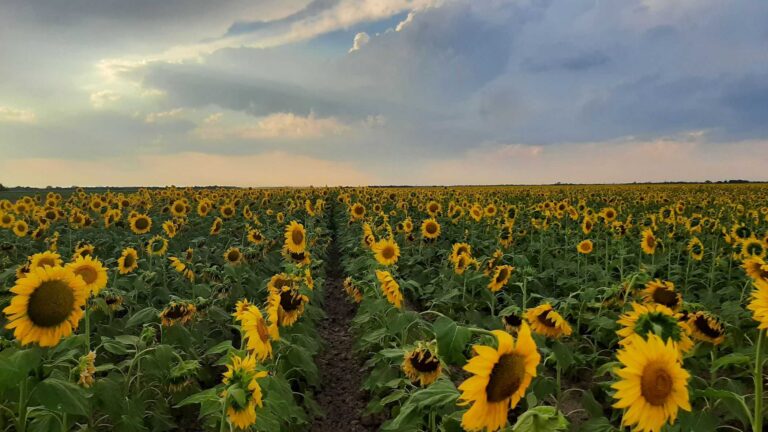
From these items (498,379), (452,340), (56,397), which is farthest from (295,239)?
(498,379)

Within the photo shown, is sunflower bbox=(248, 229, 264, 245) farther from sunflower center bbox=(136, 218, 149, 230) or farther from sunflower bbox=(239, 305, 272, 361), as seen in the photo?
sunflower bbox=(239, 305, 272, 361)

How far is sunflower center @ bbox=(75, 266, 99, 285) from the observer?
186 inches

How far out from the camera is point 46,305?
327cm

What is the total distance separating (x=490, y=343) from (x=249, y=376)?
1.26 metres

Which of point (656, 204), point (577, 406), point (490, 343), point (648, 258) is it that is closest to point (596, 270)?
point (648, 258)

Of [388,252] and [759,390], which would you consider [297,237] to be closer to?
[388,252]

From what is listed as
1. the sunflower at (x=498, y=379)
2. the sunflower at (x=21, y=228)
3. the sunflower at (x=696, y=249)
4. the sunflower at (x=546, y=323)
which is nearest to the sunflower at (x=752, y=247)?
the sunflower at (x=696, y=249)

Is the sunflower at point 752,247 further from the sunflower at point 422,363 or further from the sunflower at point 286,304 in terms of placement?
the sunflower at point 286,304

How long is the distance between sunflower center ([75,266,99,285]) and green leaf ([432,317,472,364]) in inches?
150

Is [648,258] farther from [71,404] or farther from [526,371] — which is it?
[71,404]

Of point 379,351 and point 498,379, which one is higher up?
point 498,379

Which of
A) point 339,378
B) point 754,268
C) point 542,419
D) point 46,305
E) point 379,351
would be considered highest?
point 46,305

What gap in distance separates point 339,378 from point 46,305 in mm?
4093

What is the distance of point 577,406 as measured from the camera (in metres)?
5.71
